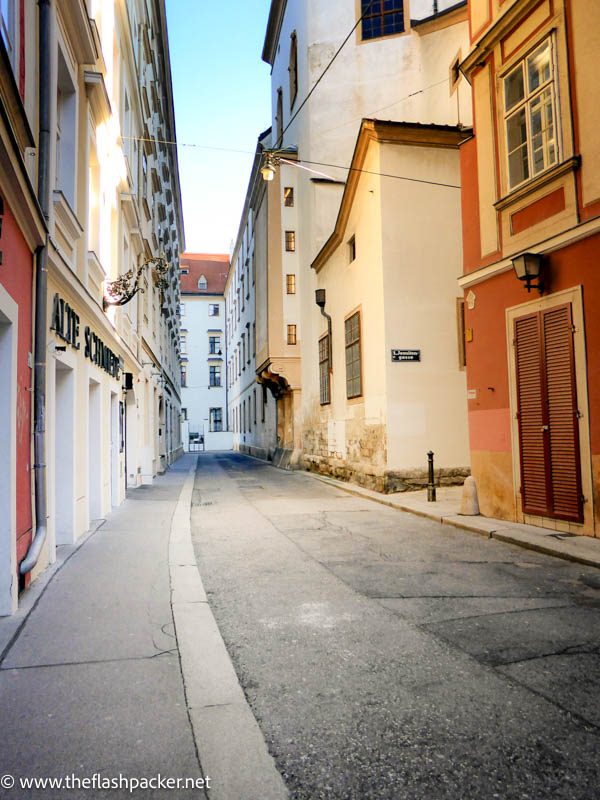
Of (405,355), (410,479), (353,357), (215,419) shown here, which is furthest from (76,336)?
(215,419)

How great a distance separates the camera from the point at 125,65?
14664mm

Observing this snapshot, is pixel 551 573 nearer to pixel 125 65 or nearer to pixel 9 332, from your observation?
pixel 9 332

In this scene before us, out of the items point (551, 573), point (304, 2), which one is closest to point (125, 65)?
point (304, 2)

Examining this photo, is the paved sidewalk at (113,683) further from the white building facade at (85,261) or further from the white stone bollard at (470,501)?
the white stone bollard at (470,501)

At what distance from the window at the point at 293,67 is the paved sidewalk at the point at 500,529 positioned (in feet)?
58.2

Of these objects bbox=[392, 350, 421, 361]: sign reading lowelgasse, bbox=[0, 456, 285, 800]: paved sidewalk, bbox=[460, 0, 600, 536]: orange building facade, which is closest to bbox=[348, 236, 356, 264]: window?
bbox=[392, 350, 421, 361]: sign reading lowelgasse

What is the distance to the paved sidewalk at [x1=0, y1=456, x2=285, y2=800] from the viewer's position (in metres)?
2.58

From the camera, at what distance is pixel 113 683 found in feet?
11.5

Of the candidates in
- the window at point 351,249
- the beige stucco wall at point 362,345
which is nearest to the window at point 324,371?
the beige stucco wall at point 362,345

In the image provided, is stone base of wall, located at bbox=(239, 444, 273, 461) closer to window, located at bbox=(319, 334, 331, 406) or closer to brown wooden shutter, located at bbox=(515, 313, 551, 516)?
window, located at bbox=(319, 334, 331, 406)

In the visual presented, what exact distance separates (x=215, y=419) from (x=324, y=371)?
4326 cm

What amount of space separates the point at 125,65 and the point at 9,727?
1526cm

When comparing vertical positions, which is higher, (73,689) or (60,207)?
(60,207)

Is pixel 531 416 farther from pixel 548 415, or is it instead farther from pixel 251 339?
pixel 251 339
